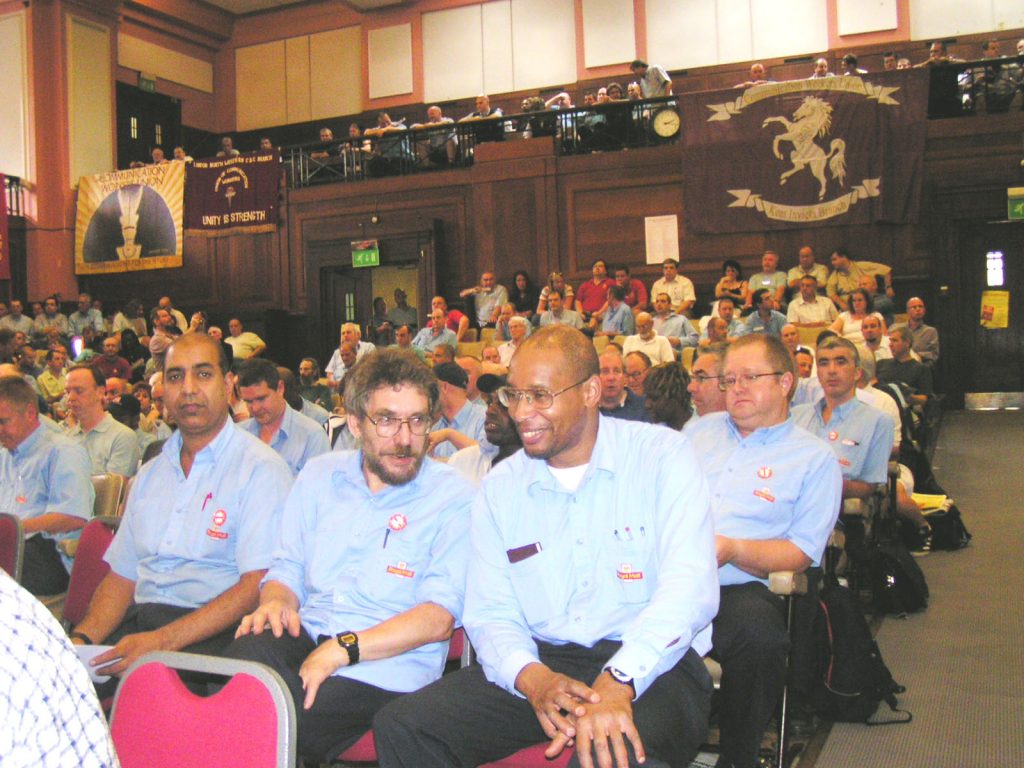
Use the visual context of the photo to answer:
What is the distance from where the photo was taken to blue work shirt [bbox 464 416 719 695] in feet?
6.73

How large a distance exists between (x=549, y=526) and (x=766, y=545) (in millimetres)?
883

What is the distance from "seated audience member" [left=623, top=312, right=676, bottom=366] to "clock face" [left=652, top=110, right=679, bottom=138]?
3385mm

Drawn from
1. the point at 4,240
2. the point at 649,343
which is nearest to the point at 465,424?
the point at 649,343

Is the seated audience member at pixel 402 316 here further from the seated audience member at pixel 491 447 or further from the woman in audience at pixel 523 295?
the seated audience member at pixel 491 447

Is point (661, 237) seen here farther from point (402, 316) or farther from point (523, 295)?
point (402, 316)

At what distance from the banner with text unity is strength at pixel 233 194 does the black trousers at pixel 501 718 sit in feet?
38.6

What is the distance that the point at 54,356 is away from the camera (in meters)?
9.94

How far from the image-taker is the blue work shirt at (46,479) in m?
3.50

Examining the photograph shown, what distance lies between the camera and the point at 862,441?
13.8 feet

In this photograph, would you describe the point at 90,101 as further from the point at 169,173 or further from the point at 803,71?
the point at 803,71

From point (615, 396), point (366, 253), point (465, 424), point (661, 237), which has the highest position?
point (366, 253)

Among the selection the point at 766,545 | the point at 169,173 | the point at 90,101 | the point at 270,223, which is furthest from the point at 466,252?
the point at 766,545

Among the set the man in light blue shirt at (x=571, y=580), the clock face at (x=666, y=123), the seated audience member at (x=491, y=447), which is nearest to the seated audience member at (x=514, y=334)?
the clock face at (x=666, y=123)

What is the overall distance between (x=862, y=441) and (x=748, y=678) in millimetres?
1944
